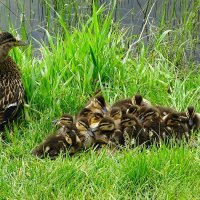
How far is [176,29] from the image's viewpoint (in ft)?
24.5

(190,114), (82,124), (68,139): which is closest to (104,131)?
(82,124)

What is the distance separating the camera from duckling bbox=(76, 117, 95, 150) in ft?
15.3

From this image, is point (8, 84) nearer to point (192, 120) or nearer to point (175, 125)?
point (175, 125)

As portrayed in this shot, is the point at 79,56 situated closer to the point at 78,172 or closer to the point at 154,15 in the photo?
the point at 78,172

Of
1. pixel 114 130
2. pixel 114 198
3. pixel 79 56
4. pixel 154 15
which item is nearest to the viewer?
pixel 114 198

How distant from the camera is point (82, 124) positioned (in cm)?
475

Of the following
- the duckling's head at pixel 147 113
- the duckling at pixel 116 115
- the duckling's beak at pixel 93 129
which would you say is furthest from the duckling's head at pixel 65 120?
the duckling's head at pixel 147 113

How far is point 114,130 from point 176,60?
8.65ft

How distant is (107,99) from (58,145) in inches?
40.8

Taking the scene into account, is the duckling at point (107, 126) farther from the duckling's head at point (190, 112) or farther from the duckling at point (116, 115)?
the duckling's head at point (190, 112)

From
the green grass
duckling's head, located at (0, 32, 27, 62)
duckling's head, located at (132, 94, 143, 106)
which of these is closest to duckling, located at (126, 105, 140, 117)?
duckling's head, located at (132, 94, 143, 106)

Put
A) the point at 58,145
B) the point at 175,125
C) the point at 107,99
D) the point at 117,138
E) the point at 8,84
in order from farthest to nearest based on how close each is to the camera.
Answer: the point at 107,99, the point at 8,84, the point at 175,125, the point at 117,138, the point at 58,145

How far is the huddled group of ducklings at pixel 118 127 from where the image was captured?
457 cm

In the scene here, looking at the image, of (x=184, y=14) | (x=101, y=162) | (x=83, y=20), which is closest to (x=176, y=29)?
(x=184, y=14)
